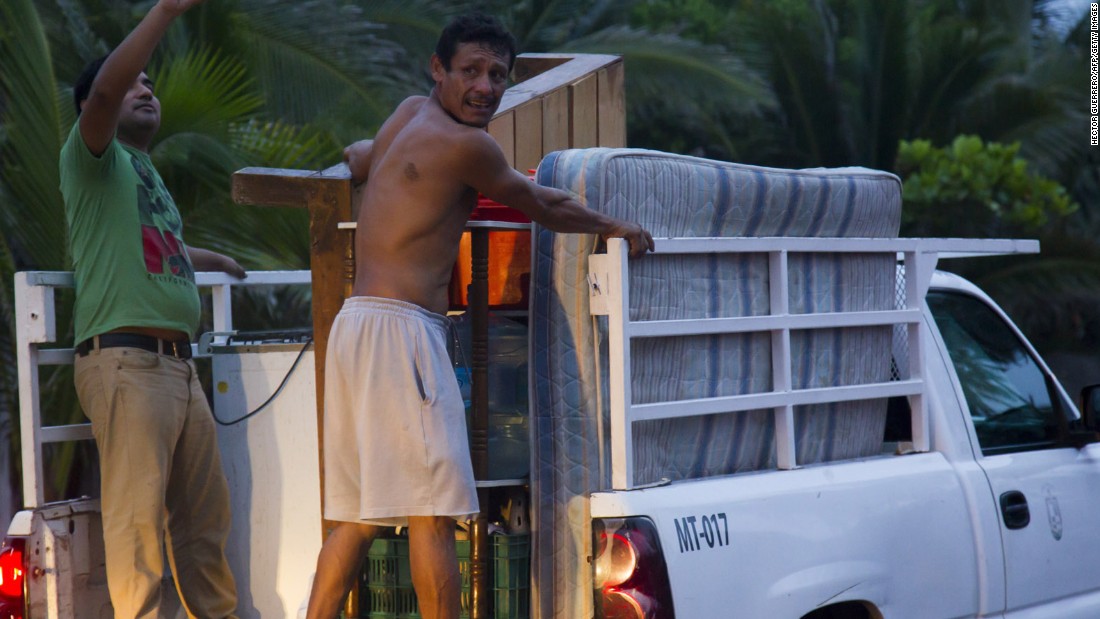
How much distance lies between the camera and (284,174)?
3.78m

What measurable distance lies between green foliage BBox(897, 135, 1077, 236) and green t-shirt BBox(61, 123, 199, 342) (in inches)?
362

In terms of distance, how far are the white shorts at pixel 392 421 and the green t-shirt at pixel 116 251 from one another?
30.5 inches

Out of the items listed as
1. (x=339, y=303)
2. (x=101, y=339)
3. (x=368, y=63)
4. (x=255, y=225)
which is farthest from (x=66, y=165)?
(x=368, y=63)

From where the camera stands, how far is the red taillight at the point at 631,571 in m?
3.18

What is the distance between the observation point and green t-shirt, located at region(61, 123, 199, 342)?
3.94 meters

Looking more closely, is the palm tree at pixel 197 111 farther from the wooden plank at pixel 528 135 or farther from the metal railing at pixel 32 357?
the metal railing at pixel 32 357

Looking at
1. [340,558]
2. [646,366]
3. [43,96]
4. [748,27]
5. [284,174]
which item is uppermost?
[748,27]

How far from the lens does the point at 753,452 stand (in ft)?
12.1

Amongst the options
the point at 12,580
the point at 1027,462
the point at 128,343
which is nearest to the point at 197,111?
the point at 128,343

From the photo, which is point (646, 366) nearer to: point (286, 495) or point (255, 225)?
point (286, 495)

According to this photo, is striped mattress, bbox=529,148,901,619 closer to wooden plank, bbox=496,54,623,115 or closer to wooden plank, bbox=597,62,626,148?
wooden plank, bbox=496,54,623,115

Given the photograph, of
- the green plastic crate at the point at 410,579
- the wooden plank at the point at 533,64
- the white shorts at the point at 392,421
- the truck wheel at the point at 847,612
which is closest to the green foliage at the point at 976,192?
the wooden plank at the point at 533,64

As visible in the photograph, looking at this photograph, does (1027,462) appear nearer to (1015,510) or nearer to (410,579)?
(1015,510)

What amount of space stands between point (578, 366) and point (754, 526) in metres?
0.62
